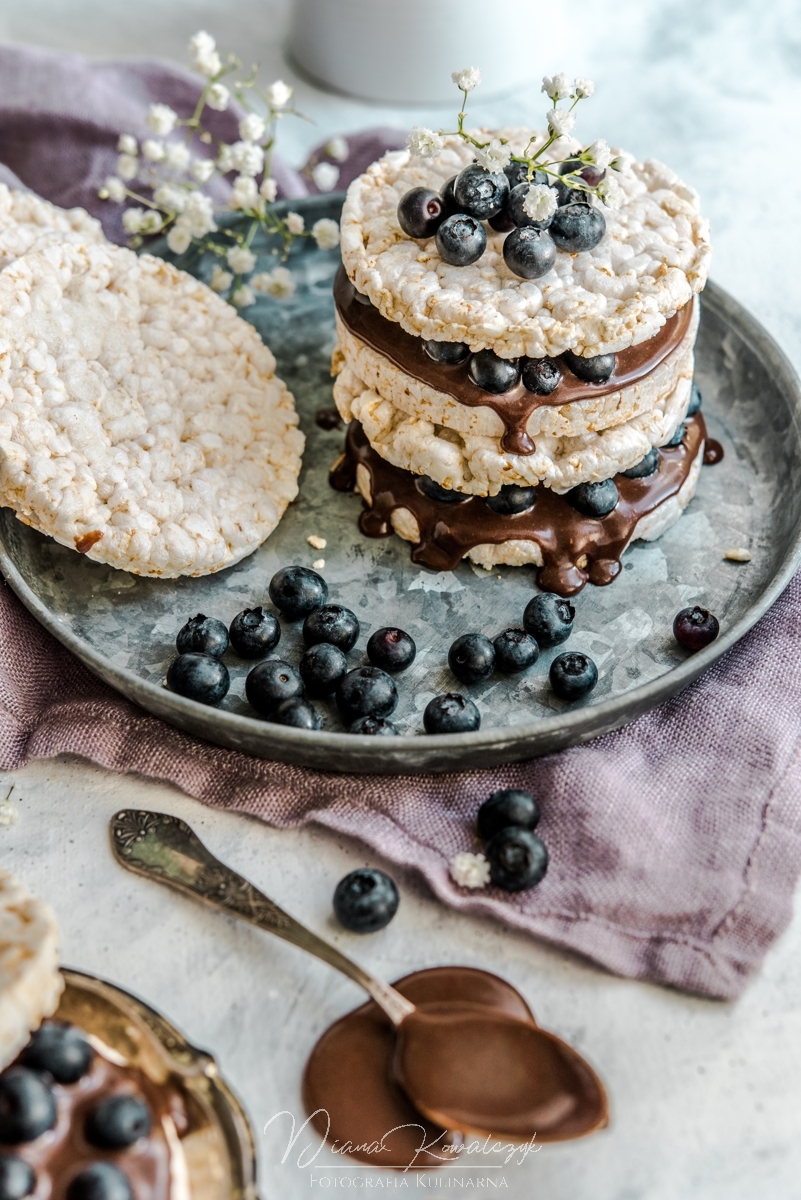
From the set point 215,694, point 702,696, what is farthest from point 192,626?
point 702,696

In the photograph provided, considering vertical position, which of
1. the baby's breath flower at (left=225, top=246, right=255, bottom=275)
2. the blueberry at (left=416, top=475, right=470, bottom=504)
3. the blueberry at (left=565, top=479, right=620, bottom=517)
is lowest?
the baby's breath flower at (left=225, top=246, right=255, bottom=275)

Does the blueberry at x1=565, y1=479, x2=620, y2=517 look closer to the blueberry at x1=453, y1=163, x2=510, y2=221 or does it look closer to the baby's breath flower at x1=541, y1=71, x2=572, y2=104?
the blueberry at x1=453, y1=163, x2=510, y2=221

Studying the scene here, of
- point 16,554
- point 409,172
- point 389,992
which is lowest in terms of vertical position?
point 16,554

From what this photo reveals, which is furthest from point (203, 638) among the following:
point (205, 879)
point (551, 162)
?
point (551, 162)

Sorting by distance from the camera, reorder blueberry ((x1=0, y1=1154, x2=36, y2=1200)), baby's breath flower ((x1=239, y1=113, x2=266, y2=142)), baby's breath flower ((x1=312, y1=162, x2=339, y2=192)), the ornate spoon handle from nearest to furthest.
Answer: blueberry ((x1=0, y1=1154, x2=36, y2=1200))
the ornate spoon handle
baby's breath flower ((x1=239, y1=113, x2=266, y2=142))
baby's breath flower ((x1=312, y1=162, x2=339, y2=192))

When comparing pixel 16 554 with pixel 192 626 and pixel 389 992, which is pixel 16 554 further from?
pixel 389 992

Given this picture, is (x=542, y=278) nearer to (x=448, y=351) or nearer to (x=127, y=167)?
(x=448, y=351)

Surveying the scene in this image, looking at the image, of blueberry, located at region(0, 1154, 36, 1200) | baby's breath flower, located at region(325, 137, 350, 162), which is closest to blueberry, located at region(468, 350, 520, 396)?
baby's breath flower, located at region(325, 137, 350, 162)
